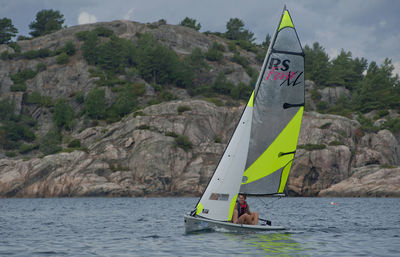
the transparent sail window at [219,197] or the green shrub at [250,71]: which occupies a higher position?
the green shrub at [250,71]

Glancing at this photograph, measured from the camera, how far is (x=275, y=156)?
858 inches

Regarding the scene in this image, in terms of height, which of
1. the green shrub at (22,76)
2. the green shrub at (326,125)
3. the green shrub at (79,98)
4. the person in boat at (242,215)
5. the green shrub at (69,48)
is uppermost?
the green shrub at (69,48)

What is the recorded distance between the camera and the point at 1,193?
73.6 m

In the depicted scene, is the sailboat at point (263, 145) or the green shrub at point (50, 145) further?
the green shrub at point (50, 145)

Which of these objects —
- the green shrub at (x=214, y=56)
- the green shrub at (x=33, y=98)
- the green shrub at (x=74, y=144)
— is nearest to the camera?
the green shrub at (x=74, y=144)

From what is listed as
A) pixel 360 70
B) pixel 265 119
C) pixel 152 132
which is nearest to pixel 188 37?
pixel 360 70

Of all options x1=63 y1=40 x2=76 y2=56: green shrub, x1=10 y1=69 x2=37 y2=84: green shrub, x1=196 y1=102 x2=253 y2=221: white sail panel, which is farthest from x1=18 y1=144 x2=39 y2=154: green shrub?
x1=196 y1=102 x2=253 y2=221: white sail panel

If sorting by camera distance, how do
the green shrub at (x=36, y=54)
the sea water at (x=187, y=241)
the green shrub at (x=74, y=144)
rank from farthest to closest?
the green shrub at (x=36, y=54), the green shrub at (x=74, y=144), the sea water at (x=187, y=241)

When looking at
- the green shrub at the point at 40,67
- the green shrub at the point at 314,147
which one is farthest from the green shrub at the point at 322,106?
the green shrub at the point at 40,67

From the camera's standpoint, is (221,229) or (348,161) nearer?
(221,229)

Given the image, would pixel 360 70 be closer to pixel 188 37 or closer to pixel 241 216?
pixel 188 37

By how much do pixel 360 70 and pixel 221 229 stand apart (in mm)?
134922

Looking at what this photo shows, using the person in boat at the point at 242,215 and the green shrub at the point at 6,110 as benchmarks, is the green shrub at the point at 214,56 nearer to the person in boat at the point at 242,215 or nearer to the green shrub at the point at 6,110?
the green shrub at the point at 6,110

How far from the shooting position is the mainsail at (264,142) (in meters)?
21.5
